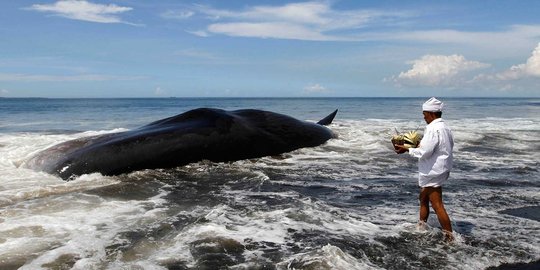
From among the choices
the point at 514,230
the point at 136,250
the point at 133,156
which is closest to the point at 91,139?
the point at 133,156

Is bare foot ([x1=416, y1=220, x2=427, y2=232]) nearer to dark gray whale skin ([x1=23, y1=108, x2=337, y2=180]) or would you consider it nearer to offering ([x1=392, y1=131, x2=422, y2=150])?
offering ([x1=392, y1=131, x2=422, y2=150])

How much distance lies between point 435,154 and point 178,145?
7.10m

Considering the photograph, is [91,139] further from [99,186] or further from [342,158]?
[342,158]

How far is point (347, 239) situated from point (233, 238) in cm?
143

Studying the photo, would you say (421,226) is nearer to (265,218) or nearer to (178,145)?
(265,218)

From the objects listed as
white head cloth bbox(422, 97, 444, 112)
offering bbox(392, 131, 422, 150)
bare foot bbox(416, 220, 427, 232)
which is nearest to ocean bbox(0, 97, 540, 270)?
bare foot bbox(416, 220, 427, 232)

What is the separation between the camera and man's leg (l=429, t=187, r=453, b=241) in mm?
6254

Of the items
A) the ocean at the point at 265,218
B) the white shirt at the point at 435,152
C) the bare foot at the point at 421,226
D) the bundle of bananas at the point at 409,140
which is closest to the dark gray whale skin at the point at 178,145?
the ocean at the point at 265,218

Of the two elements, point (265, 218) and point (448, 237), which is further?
point (265, 218)

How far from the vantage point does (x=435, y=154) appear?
6336 millimetres

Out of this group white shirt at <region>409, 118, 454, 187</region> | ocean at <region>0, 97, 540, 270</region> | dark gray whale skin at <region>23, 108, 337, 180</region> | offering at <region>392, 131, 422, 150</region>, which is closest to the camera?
ocean at <region>0, 97, 540, 270</region>

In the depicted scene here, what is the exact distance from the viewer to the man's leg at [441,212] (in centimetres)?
625

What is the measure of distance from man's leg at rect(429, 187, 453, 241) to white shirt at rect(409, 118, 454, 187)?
0.39 feet

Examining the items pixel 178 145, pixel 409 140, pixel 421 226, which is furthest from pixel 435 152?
pixel 178 145
